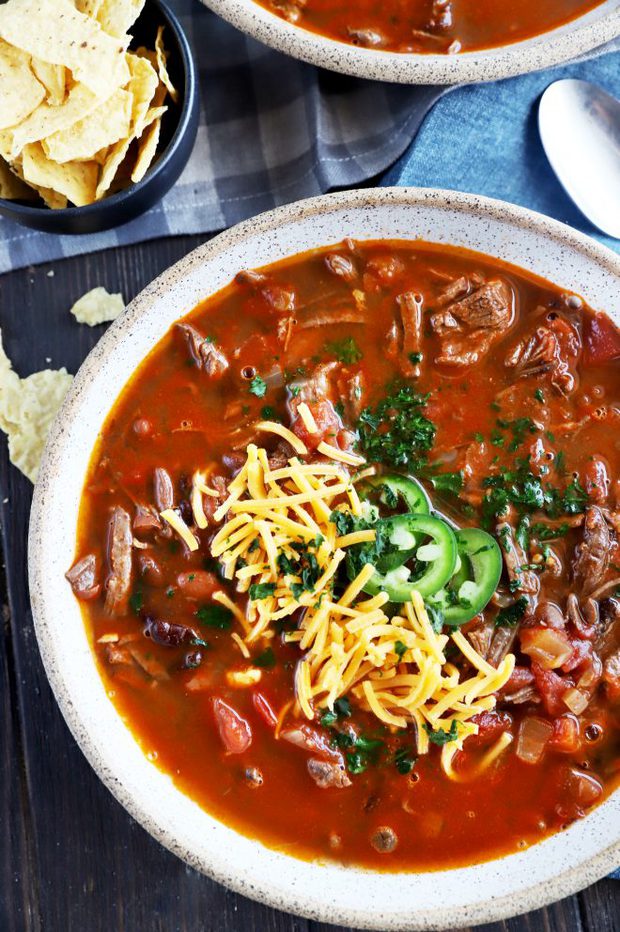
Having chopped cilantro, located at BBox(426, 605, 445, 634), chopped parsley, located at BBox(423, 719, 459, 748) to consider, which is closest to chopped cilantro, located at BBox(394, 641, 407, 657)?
chopped cilantro, located at BBox(426, 605, 445, 634)

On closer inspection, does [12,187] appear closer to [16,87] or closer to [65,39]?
[16,87]

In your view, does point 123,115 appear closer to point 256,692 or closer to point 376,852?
point 256,692

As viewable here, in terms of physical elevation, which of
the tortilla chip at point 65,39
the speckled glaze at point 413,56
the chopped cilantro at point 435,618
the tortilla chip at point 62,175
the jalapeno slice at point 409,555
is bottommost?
the chopped cilantro at point 435,618

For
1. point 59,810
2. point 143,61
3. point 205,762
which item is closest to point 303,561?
point 205,762

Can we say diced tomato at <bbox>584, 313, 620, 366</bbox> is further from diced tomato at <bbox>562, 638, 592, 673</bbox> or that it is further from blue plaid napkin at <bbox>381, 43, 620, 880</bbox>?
diced tomato at <bbox>562, 638, 592, 673</bbox>

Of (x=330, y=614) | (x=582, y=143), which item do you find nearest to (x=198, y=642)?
(x=330, y=614)

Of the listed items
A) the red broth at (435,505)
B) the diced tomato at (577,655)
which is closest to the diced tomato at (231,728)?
the red broth at (435,505)

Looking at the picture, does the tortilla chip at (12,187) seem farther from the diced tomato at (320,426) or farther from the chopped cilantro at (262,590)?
the chopped cilantro at (262,590)
